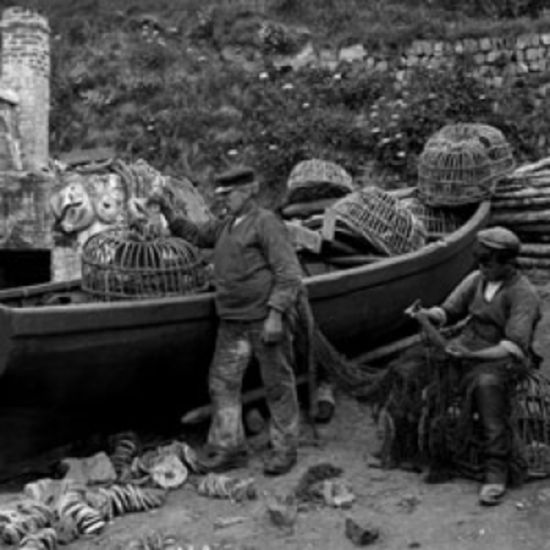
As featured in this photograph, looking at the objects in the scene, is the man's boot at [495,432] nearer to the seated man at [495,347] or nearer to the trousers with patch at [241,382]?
the seated man at [495,347]

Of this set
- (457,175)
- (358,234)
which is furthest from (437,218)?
(358,234)

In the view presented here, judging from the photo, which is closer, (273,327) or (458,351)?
(458,351)

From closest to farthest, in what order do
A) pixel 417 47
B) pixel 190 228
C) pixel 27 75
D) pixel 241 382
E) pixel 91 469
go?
pixel 91 469
pixel 241 382
pixel 190 228
pixel 27 75
pixel 417 47

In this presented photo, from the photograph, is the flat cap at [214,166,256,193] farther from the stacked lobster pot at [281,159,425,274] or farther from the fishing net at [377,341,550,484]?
the stacked lobster pot at [281,159,425,274]

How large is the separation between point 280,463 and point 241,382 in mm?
581

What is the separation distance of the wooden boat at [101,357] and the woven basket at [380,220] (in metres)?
0.79

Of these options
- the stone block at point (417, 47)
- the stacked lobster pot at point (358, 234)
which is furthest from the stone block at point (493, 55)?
the stacked lobster pot at point (358, 234)

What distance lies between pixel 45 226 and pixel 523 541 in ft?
24.0

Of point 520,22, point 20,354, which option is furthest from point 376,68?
point 20,354

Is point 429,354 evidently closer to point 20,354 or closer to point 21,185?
point 20,354

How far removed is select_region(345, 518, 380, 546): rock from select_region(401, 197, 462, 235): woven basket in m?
5.23

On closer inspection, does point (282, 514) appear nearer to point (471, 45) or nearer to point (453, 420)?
point (453, 420)

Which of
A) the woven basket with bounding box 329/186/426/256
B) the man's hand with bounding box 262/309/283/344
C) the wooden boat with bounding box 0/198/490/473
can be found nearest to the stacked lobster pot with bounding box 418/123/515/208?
the woven basket with bounding box 329/186/426/256

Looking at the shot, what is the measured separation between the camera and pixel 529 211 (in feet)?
32.7
